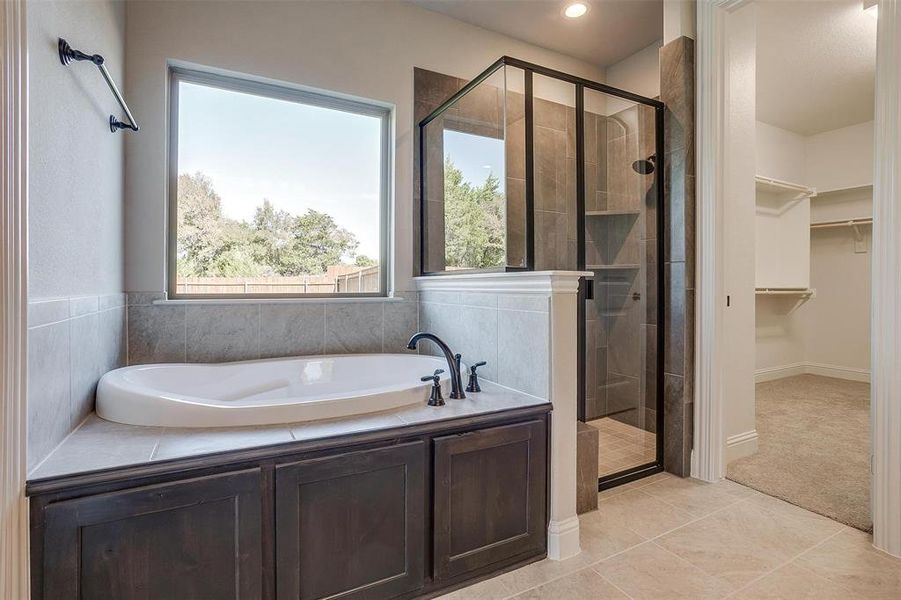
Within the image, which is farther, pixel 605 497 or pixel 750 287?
pixel 750 287

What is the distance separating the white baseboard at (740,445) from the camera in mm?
2555

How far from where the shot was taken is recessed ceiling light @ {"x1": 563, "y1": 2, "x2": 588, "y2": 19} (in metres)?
2.77

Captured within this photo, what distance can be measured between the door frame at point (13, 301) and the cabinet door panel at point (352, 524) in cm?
55

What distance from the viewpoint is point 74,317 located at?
143cm

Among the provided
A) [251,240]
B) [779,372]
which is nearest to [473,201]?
[251,240]

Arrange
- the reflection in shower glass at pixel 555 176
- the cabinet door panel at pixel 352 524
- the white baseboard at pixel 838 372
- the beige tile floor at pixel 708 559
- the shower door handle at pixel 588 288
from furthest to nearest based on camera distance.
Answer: the white baseboard at pixel 838 372
the shower door handle at pixel 588 288
the reflection in shower glass at pixel 555 176
the beige tile floor at pixel 708 559
the cabinet door panel at pixel 352 524

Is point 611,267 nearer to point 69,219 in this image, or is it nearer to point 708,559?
point 708,559

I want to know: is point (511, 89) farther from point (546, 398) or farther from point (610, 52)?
point (610, 52)

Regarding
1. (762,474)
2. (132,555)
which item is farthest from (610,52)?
(132,555)

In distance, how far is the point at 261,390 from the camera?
228 cm

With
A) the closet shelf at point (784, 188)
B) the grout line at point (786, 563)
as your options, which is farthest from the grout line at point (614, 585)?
the closet shelf at point (784, 188)

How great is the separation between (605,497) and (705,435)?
2.22 ft

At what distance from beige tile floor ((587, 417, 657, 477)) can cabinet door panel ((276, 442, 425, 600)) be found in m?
1.32

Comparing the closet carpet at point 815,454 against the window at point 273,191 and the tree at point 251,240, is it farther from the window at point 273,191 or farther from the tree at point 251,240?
the tree at point 251,240
